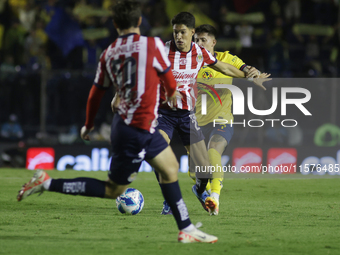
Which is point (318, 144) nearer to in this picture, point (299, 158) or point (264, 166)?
point (299, 158)

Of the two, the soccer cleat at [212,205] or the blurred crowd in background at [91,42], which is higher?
the blurred crowd in background at [91,42]

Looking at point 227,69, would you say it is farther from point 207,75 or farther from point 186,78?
point 207,75

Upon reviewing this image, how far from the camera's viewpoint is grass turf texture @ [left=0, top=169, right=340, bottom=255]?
441 cm

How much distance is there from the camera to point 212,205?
6168 mm

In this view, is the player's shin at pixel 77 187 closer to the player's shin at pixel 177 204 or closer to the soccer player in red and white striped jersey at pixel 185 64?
the player's shin at pixel 177 204

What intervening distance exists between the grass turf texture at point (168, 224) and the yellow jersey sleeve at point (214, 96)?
1.28m

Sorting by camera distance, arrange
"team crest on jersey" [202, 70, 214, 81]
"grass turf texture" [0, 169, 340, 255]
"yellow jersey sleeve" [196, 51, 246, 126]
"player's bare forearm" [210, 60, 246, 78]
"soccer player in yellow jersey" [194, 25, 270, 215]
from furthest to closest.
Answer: "team crest on jersey" [202, 70, 214, 81] < "yellow jersey sleeve" [196, 51, 246, 126] < "soccer player in yellow jersey" [194, 25, 270, 215] < "player's bare forearm" [210, 60, 246, 78] < "grass turf texture" [0, 169, 340, 255]

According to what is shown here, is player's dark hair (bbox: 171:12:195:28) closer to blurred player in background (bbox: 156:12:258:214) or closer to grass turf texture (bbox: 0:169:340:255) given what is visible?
blurred player in background (bbox: 156:12:258:214)

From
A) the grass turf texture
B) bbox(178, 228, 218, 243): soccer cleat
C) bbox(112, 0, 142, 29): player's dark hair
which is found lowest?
the grass turf texture

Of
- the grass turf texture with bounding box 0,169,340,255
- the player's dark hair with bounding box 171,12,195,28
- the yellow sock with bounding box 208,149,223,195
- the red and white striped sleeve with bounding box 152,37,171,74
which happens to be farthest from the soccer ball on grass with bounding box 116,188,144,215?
the red and white striped sleeve with bounding box 152,37,171,74

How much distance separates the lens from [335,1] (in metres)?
15.0

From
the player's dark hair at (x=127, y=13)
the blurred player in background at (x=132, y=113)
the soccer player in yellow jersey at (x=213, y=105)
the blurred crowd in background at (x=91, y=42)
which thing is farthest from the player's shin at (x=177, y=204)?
the blurred crowd in background at (x=91, y=42)

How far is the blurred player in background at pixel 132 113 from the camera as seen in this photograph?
429cm

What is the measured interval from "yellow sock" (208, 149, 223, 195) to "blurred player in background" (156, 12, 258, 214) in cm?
15
